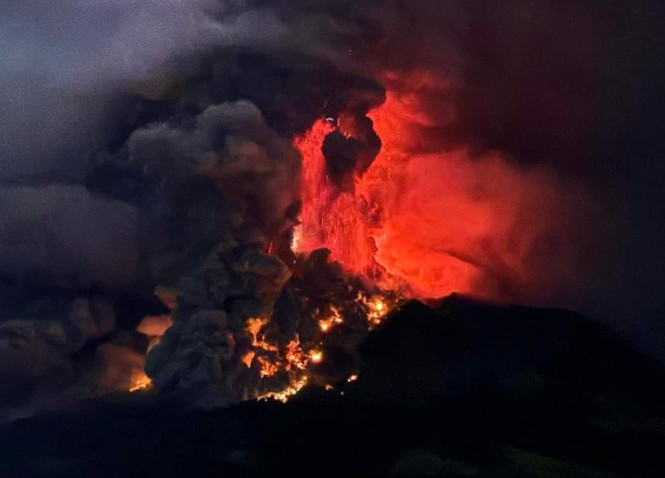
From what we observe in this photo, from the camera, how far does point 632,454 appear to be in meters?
11.9

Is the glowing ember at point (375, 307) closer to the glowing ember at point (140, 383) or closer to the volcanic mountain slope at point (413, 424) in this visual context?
the volcanic mountain slope at point (413, 424)

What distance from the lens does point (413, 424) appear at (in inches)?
495

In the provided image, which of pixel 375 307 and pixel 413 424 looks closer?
pixel 413 424

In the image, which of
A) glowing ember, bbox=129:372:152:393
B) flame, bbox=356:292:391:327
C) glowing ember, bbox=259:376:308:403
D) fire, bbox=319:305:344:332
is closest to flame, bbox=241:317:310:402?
glowing ember, bbox=259:376:308:403

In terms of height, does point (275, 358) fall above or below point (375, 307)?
below

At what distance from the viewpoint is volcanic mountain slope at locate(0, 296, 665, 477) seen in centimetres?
1116

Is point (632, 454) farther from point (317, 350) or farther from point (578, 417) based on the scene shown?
point (317, 350)

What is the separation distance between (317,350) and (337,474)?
437 centimetres

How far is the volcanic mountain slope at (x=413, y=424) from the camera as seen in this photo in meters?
11.2

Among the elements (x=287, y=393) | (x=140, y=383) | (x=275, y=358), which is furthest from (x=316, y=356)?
(x=140, y=383)

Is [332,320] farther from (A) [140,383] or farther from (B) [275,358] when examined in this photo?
(A) [140,383]

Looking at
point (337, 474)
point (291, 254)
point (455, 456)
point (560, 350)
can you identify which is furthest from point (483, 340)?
point (337, 474)

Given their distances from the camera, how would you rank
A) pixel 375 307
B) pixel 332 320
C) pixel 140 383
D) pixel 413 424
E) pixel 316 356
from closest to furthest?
1. pixel 413 424
2. pixel 316 356
3. pixel 332 320
4. pixel 140 383
5. pixel 375 307

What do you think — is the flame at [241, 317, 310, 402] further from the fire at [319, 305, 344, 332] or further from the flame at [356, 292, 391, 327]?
the flame at [356, 292, 391, 327]
